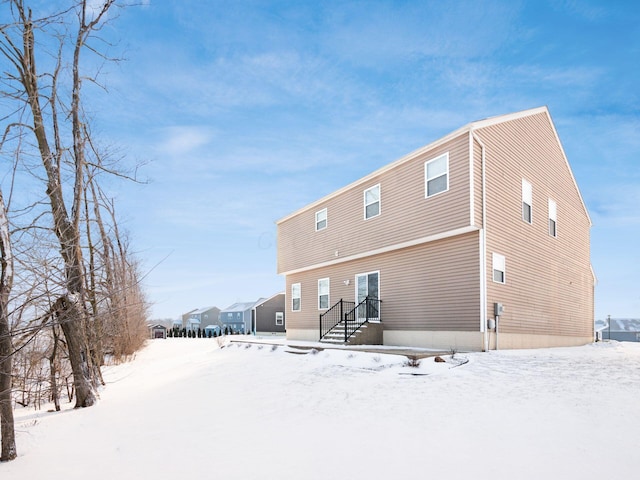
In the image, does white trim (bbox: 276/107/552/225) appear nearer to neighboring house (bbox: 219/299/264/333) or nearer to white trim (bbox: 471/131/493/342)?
white trim (bbox: 471/131/493/342)

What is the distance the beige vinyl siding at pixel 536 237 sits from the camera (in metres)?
12.2

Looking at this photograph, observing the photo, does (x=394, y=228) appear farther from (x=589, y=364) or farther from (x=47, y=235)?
(x=47, y=235)

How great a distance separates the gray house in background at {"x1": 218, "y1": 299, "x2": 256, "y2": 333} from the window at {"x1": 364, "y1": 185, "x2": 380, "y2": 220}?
33.0 m

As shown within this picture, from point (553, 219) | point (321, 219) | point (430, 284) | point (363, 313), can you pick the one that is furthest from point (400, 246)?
point (553, 219)

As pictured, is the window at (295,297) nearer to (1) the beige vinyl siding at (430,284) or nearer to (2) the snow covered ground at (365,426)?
(1) the beige vinyl siding at (430,284)

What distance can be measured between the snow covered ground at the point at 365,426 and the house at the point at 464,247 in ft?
8.98

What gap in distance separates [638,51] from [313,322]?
16.1 meters

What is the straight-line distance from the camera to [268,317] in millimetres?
38188

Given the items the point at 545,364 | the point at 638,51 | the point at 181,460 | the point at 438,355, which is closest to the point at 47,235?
the point at 181,460

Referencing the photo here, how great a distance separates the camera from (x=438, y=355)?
935 cm

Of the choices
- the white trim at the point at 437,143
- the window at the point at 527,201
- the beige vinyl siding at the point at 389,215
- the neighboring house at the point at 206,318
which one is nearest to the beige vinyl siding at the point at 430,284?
the beige vinyl siding at the point at 389,215

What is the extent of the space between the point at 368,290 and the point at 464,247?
4340 mm

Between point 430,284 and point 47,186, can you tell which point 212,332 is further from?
point 47,186

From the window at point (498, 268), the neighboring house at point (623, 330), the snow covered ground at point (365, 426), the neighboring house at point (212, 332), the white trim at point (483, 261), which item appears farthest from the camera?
the neighboring house at point (623, 330)
